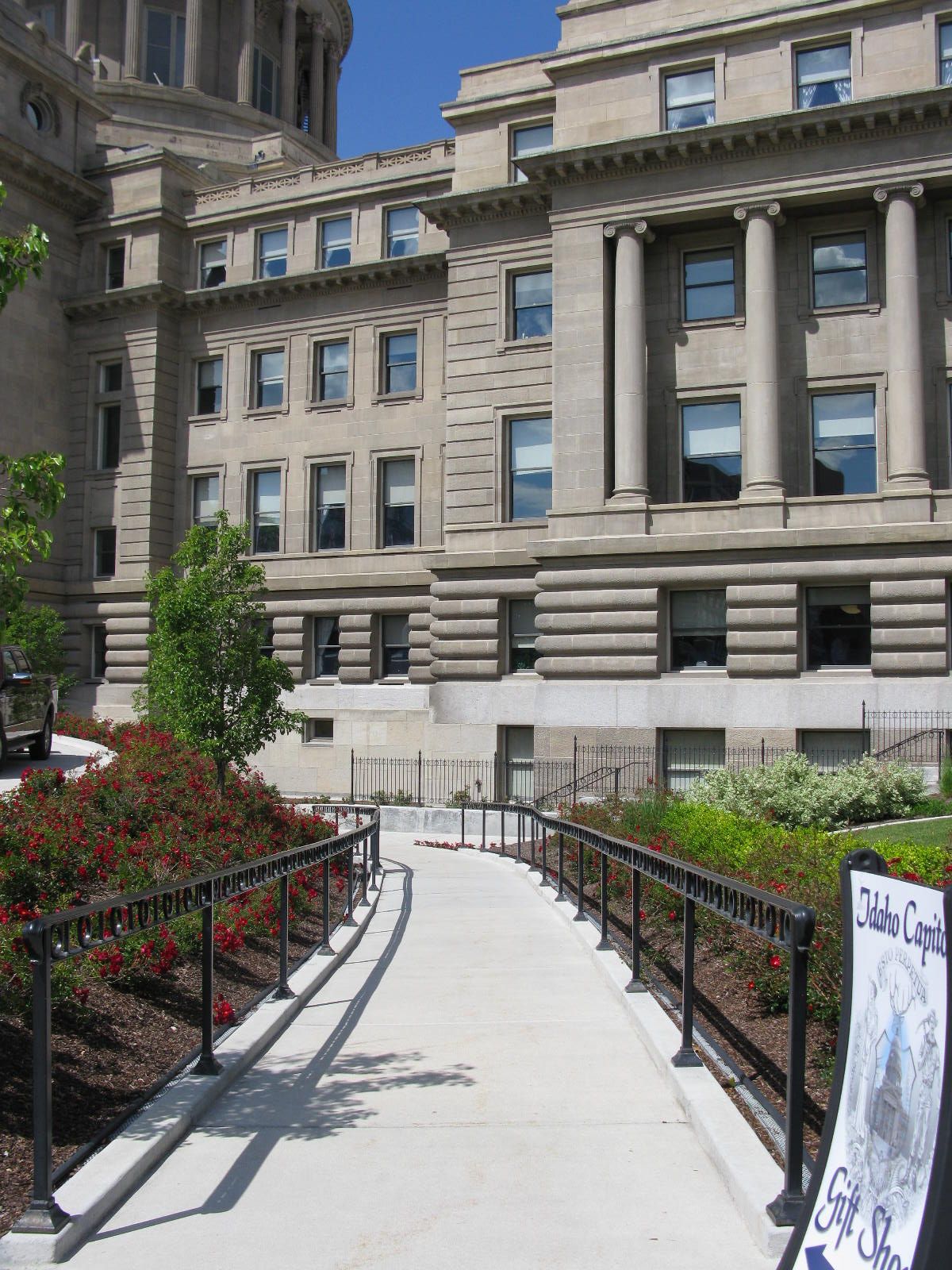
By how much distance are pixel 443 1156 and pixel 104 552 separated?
4027cm

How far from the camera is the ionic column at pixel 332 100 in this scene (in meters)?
75.1

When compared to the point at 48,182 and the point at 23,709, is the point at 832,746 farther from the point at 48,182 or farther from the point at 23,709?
the point at 48,182

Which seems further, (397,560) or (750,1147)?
(397,560)

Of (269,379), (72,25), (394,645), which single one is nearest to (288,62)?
(72,25)

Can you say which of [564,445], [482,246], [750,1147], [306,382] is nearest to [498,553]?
[564,445]

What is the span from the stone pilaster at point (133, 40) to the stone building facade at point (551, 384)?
18.6 metres

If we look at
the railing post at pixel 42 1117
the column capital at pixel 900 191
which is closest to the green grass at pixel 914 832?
the railing post at pixel 42 1117

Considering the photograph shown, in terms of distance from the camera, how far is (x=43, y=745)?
24953 millimetres

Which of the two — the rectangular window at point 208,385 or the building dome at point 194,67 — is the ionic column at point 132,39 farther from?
the rectangular window at point 208,385

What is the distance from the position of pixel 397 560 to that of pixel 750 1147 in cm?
3291

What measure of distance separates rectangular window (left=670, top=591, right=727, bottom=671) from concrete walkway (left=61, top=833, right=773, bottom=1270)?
20445 millimetres

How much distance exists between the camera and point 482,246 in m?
34.0

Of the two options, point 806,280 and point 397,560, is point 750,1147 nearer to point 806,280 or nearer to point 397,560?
point 806,280

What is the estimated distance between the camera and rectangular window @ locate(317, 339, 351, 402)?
1563 inches
